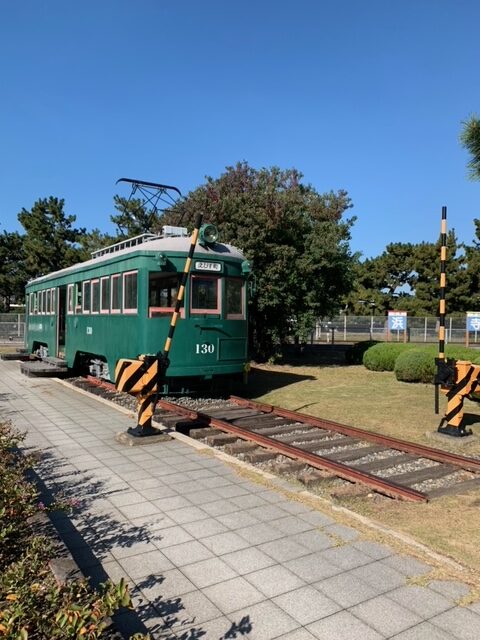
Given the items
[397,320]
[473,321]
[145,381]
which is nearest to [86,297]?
[145,381]

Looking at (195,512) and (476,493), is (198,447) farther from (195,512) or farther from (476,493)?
(476,493)

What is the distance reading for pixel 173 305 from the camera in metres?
10.0

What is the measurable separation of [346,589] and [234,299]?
25.0ft

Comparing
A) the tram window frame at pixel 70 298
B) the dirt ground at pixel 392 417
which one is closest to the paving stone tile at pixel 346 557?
the dirt ground at pixel 392 417

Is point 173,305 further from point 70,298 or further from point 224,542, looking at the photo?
point 224,542

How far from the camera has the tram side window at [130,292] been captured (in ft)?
33.1

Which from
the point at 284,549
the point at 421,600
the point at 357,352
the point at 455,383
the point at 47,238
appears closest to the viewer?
the point at 421,600

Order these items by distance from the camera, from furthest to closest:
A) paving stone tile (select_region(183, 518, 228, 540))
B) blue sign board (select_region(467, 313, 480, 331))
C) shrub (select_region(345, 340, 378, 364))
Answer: blue sign board (select_region(467, 313, 480, 331))
shrub (select_region(345, 340, 378, 364))
paving stone tile (select_region(183, 518, 228, 540))

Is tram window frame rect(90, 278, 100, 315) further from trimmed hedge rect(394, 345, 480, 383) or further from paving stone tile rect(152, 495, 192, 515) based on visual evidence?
trimmed hedge rect(394, 345, 480, 383)

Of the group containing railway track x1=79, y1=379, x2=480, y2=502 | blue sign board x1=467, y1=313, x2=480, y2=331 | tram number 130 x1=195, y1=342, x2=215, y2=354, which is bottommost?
railway track x1=79, y1=379, x2=480, y2=502

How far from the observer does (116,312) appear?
10.9m

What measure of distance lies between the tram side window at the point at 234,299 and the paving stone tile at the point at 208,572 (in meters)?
6.95

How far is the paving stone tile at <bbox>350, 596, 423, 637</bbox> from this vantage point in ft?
10.2

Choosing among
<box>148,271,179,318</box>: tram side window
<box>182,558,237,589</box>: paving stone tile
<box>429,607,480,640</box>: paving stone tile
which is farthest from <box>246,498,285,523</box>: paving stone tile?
<box>148,271,179,318</box>: tram side window
